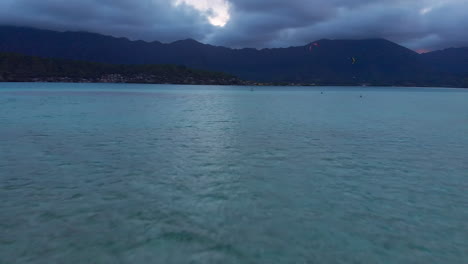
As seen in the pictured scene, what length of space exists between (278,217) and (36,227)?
382 inches

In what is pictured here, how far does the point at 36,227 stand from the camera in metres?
11.5

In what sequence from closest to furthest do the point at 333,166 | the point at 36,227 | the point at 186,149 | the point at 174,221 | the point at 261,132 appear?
the point at 36,227
the point at 174,221
the point at 333,166
the point at 186,149
the point at 261,132

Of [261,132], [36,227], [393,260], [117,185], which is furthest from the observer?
[261,132]

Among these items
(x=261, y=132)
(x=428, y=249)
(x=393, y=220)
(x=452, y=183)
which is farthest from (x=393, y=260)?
(x=261, y=132)

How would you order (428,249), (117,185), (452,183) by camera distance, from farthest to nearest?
(452,183) → (117,185) → (428,249)

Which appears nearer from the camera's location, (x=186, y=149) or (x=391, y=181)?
(x=391, y=181)

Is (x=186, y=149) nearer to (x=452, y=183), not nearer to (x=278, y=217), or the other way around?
(x=278, y=217)

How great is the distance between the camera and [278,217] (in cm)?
1285

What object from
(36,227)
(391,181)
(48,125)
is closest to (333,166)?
(391,181)

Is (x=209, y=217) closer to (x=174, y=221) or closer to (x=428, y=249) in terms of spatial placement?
(x=174, y=221)

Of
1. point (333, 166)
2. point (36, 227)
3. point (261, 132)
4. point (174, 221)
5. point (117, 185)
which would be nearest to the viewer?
point (36, 227)

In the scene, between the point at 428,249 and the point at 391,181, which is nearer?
the point at 428,249

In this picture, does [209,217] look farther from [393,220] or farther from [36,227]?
[393,220]

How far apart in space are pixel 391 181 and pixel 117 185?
16.2m
